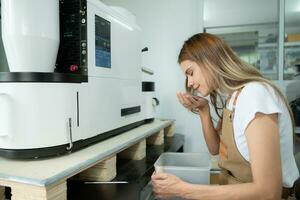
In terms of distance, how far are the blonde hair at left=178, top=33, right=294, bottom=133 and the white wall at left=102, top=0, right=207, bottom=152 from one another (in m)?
1.44

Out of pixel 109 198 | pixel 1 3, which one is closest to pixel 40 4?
pixel 1 3

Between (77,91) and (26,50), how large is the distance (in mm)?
225

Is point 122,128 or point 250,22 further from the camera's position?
point 250,22

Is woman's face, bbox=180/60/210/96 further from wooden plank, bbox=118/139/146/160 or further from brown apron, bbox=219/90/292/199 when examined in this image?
wooden plank, bbox=118/139/146/160

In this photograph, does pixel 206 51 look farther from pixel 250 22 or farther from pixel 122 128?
pixel 250 22

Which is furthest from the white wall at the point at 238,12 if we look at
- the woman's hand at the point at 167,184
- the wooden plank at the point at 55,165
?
the woman's hand at the point at 167,184

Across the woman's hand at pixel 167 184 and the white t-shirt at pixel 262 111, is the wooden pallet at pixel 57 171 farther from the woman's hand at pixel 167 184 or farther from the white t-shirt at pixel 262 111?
the white t-shirt at pixel 262 111

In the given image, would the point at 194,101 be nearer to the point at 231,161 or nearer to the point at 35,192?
the point at 231,161

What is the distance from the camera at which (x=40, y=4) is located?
3.00 ft

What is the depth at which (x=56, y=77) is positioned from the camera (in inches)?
34.7

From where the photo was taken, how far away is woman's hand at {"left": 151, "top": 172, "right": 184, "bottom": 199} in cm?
93

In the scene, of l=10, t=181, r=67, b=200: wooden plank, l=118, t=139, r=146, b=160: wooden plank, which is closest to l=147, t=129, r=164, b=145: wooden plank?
l=118, t=139, r=146, b=160: wooden plank

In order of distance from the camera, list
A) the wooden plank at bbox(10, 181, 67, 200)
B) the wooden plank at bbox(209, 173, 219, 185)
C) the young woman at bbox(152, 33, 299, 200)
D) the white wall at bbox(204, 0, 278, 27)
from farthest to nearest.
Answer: the white wall at bbox(204, 0, 278, 27), the wooden plank at bbox(209, 173, 219, 185), the young woman at bbox(152, 33, 299, 200), the wooden plank at bbox(10, 181, 67, 200)

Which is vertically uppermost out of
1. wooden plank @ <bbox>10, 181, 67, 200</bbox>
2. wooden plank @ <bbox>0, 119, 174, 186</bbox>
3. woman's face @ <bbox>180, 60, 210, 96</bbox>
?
woman's face @ <bbox>180, 60, 210, 96</bbox>
